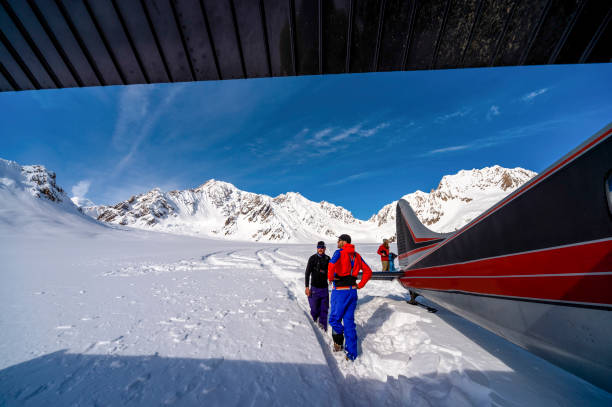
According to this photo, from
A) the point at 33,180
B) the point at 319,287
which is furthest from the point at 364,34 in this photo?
the point at 33,180

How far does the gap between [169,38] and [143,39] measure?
11.0 inches

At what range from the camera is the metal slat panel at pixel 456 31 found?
6.57 ft

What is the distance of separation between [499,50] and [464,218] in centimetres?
11284

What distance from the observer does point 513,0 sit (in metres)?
1.95

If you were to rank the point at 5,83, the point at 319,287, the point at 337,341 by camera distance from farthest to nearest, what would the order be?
the point at 319,287
the point at 337,341
the point at 5,83

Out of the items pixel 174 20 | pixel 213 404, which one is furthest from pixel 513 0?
pixel 213 404

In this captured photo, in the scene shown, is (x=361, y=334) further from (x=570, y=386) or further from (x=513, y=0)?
(x=513, y=0)

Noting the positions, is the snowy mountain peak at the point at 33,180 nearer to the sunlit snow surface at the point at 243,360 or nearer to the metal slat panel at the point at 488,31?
the sunlit snow surface at the point at 243,360

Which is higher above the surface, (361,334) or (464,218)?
(464,218)

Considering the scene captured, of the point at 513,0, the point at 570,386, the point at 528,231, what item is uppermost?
the point at 513,0

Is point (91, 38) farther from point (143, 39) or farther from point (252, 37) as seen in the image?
point (252, 37)

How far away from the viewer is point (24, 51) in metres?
2.26

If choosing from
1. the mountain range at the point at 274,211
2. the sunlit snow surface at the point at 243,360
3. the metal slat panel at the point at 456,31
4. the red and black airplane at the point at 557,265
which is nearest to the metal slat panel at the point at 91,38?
the sunlit snow surface at the point at 243,360

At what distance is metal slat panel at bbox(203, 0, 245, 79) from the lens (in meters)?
1.99
